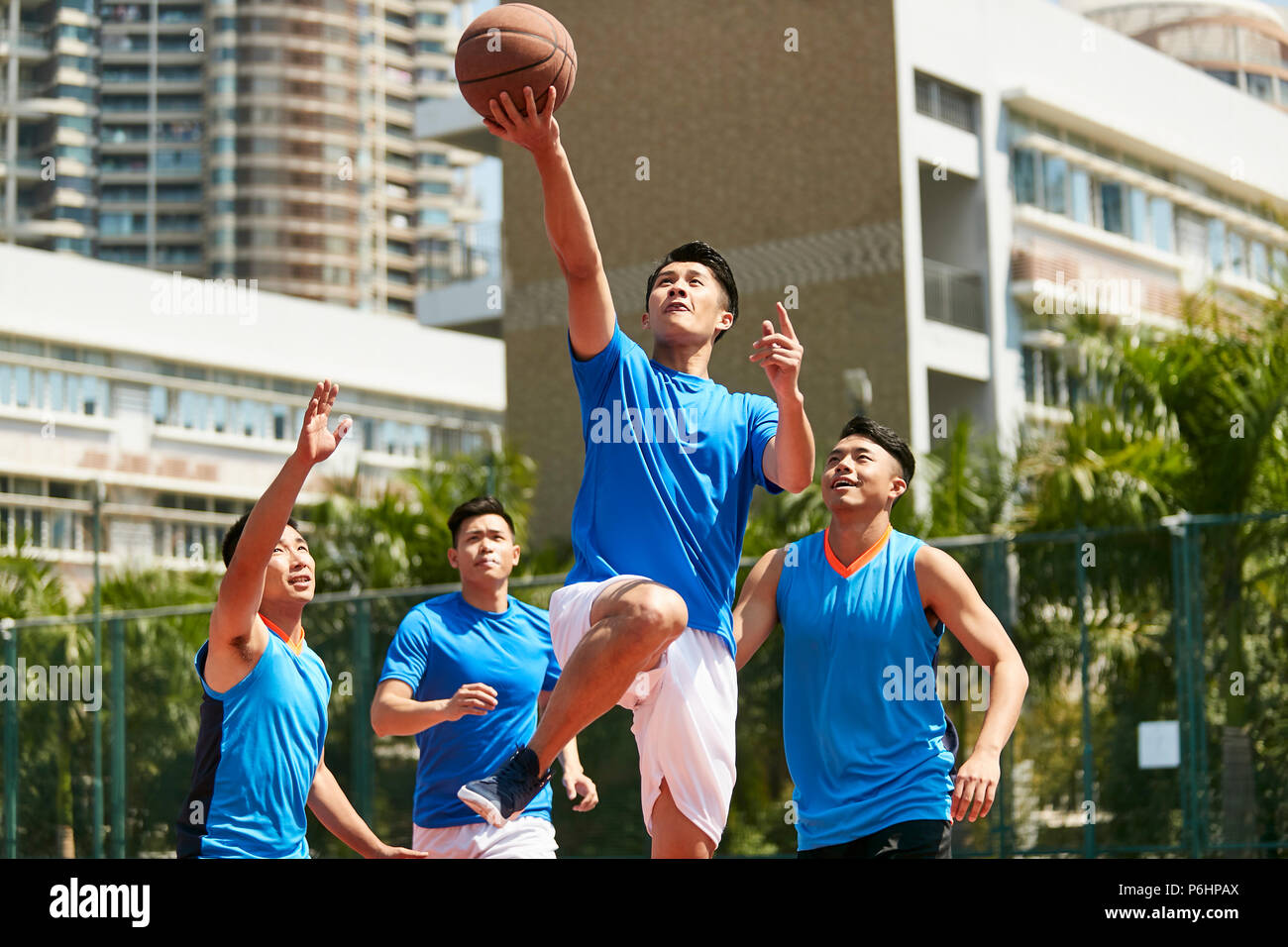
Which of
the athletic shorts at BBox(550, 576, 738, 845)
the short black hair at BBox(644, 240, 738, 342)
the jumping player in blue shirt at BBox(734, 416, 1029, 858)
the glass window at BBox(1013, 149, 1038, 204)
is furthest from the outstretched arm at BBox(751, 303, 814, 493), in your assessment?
the glass window at BBox(1013, 149, 1038, 204)

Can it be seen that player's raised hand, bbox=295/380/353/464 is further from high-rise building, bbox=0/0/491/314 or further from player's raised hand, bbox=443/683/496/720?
high-rise building, bbox=0/0/491/314

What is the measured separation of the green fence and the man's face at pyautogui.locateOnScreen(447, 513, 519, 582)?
7.15 m

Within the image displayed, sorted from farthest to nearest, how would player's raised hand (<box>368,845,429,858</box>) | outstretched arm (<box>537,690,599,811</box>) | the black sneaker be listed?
outstretched arm (<box>537,690,599,811</box>), player's raised hand (<box>368,845,429,858</box>), the black sneaker

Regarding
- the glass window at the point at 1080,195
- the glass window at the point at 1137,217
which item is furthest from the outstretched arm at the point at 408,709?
the glass window at the point at 1137,217

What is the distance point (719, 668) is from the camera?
555cm

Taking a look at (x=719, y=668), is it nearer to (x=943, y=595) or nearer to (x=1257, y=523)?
(x=943, y=595)

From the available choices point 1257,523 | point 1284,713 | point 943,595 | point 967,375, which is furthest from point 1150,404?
point 967,375

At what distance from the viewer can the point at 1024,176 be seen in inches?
1278

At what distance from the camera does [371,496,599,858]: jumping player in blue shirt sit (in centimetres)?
744

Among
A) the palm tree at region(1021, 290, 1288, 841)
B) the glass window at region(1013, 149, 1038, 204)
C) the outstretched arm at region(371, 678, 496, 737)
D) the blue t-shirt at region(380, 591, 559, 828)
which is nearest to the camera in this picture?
the outstretched arm at region(371, 678, 496, 737)

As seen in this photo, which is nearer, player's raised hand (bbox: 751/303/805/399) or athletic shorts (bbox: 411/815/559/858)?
player's raised hand (bbox: 751/303/805/399)

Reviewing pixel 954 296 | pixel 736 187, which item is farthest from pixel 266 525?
pixel 736 187

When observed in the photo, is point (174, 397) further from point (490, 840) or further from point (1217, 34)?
point (490, 840)

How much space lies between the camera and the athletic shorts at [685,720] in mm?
5445
